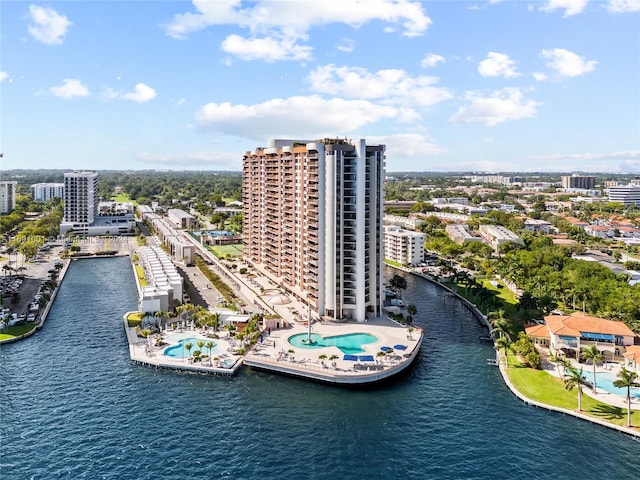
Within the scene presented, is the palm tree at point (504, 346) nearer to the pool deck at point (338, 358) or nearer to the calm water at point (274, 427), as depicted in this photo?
the calm water at point (274, 427)

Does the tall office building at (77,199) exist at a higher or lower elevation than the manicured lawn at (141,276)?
higher

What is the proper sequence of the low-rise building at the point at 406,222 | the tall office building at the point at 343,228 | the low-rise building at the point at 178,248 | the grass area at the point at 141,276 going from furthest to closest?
1. the low-rise building at the point at 406,222
2. the low-rise building at the point at 178,248
3. the grass area at the point at 141,276
4. the tall office building at the point at 343,228

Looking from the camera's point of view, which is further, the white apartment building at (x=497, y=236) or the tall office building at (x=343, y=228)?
the white apartment building at (x=497, y=236)

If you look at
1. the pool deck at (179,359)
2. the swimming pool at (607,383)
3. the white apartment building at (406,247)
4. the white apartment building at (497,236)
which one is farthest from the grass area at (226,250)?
the swimming pool at (607,383)

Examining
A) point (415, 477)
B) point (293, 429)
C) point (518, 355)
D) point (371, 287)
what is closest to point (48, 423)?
point (293, 429)

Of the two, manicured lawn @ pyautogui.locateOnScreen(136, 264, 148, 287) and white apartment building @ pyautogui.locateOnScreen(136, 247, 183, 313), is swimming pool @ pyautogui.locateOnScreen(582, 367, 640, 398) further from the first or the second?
manicured lawn @ pyautogui.locateOnScreen(136, 264, 148, 287)

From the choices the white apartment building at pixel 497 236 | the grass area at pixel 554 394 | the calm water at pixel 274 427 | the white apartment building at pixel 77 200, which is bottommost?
the calm water at pixel 274 427

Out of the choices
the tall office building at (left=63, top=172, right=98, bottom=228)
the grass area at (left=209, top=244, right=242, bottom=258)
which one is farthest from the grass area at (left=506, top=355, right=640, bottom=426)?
the tall office building at (left=63, top=172, right=98, bottom=228)

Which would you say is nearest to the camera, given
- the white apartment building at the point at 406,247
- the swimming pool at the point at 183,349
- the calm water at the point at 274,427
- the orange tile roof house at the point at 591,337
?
the calm water at the point at 274,427
